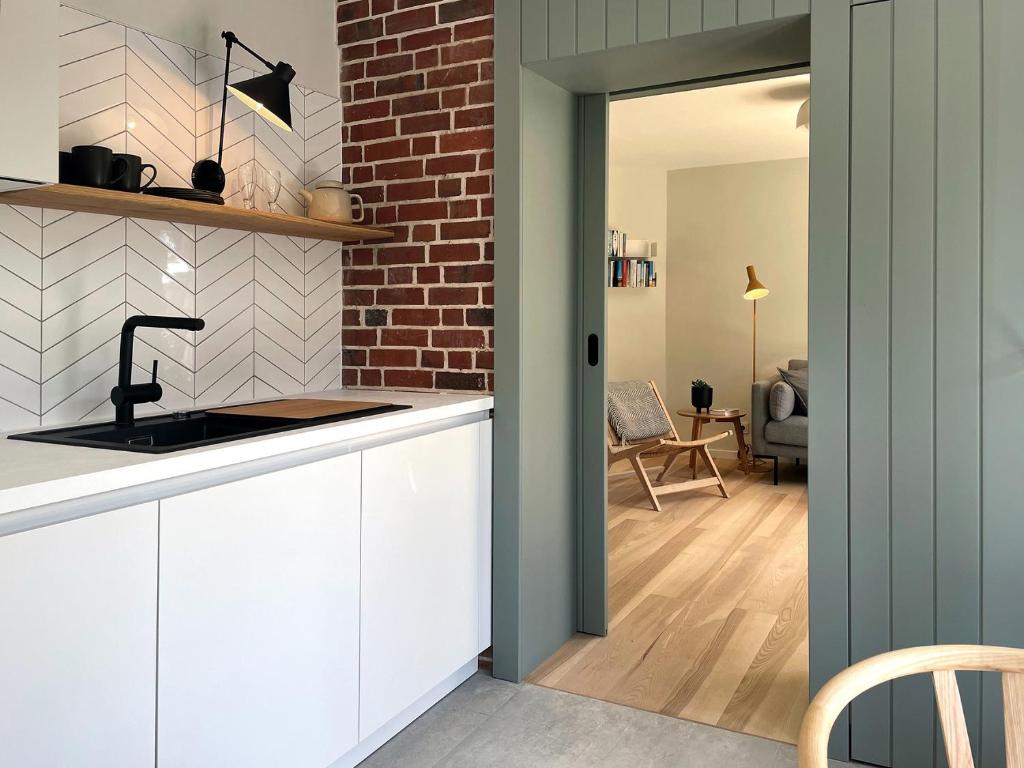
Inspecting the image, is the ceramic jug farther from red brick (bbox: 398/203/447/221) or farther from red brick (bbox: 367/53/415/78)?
red brick (bbox: 367/53/415/78)

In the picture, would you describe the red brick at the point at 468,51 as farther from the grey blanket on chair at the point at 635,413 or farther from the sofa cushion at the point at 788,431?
the sofa cushion at the point at 788,431

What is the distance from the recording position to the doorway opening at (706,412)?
2.79m

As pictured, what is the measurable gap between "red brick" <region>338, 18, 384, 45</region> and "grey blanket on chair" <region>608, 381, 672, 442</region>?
9.74ft

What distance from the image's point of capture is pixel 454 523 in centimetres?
247

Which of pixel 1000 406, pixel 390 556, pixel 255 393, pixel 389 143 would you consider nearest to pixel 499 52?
pixel 389 143

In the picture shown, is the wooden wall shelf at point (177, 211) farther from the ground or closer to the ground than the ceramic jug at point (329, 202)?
closer to the ground

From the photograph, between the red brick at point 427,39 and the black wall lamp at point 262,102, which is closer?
the black wall lamp at point 262,102

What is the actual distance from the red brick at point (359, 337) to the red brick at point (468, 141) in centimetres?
67

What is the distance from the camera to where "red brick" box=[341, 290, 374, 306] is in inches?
114

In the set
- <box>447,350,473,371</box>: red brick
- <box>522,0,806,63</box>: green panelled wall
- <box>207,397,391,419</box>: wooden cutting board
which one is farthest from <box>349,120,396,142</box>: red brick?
<box>207,397,391,419</box>: wooden cutting board

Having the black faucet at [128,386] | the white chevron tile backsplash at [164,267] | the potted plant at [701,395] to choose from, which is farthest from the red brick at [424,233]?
the potted plant at [701,395]

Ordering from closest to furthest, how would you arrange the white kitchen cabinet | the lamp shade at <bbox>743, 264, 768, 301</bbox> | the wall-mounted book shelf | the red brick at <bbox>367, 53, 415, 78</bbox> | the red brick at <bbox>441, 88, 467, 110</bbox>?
the white kitchen cabinet < the red brick at <bbox>441, 88, 467, 110</bbox> < the red brick at <bbox>367, 53, 415, 78</bbox> < the lamp shade at <bbox>743, 264, 768, 301</bbox> < the wall-mounted book shelf

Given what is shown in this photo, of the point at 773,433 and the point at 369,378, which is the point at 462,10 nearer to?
the point at 369,378

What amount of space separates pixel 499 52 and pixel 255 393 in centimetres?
128
